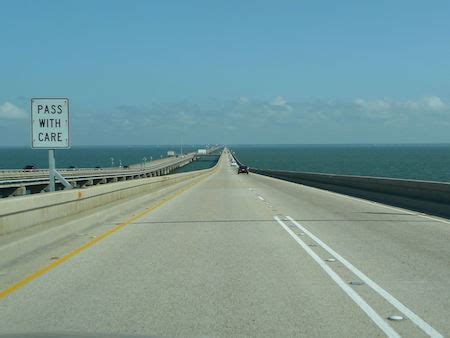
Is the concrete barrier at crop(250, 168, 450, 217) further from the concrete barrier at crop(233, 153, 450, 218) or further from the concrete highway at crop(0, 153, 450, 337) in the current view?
the concrete highway at crop(0, 153, 450, 337)

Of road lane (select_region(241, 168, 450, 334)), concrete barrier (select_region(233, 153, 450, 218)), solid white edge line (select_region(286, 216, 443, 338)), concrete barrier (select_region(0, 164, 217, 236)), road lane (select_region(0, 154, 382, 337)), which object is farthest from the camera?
concrete barrier (select_region(233, 153, 450, 218))

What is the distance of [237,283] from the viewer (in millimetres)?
8352

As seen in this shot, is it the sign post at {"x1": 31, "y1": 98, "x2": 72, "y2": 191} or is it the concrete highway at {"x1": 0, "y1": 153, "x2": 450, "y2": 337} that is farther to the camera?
the sign post at {"x1": 31, "y1": 98, "x2": 72, "y2": 191}

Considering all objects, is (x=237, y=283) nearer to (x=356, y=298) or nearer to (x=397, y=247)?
(x=356, y=298)

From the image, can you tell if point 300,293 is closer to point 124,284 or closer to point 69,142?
point 124,284

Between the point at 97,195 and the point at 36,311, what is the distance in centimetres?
1210

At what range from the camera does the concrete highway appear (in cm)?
627

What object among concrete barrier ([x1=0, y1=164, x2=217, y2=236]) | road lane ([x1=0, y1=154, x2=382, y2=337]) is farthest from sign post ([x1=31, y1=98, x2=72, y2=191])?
road lane ([x1=0, y1=154, x2=382, y2=337])

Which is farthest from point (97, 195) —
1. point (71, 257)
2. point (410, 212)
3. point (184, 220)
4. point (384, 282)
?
point (384, 282)

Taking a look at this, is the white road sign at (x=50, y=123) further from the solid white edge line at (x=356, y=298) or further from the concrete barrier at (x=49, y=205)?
the solid white edge line at (x=356, y=298)

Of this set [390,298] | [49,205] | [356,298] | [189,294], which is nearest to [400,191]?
[49,205]

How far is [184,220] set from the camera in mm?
17625

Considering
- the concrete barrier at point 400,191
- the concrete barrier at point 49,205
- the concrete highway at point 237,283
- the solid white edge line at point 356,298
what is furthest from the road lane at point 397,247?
the concrete barrier at point 49,205

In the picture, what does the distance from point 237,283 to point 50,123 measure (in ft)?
28.0
